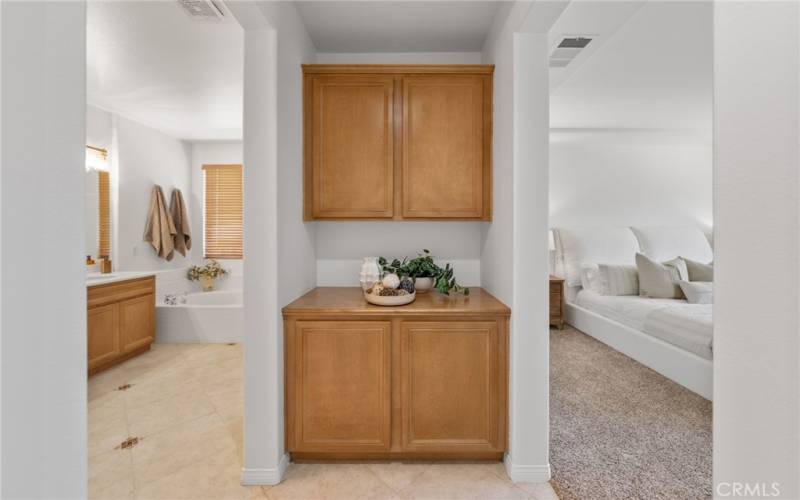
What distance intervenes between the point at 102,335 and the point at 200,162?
2.81m

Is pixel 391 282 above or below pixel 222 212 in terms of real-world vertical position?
below

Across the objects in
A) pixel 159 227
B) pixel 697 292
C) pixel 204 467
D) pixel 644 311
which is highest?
pixel 159 227

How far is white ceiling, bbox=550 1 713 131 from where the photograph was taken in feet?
7.89

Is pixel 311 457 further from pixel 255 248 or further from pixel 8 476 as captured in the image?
pixel 8 476

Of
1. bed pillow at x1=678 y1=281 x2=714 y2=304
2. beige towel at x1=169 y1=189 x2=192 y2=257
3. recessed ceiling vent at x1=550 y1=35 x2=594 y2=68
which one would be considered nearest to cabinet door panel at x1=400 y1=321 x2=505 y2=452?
recessed ceiling vent at x1=550 y1=35 x2=594 y2=68

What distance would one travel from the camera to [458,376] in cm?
201

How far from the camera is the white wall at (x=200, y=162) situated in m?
5.39

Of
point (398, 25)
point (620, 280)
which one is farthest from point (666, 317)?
point (398, 25)

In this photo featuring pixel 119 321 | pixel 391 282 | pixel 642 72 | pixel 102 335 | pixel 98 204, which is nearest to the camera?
pixel 391 282

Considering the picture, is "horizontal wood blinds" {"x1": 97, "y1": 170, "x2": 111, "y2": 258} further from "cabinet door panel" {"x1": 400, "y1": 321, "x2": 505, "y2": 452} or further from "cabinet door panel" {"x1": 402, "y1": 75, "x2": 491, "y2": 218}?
"cabinet door panel" {"x1": 400, "y1": 321, "x2": 505, "y2": 452}

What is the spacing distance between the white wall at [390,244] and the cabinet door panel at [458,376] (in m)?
0.81

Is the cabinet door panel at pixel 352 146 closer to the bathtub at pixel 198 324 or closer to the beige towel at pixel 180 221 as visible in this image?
the bathtub at pixel 198 324

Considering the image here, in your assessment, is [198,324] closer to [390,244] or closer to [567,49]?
[390,244]

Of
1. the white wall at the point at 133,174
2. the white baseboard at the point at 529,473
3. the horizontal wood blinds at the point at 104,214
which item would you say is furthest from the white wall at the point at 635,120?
the horizontal wood blinds at the point at 104,214
